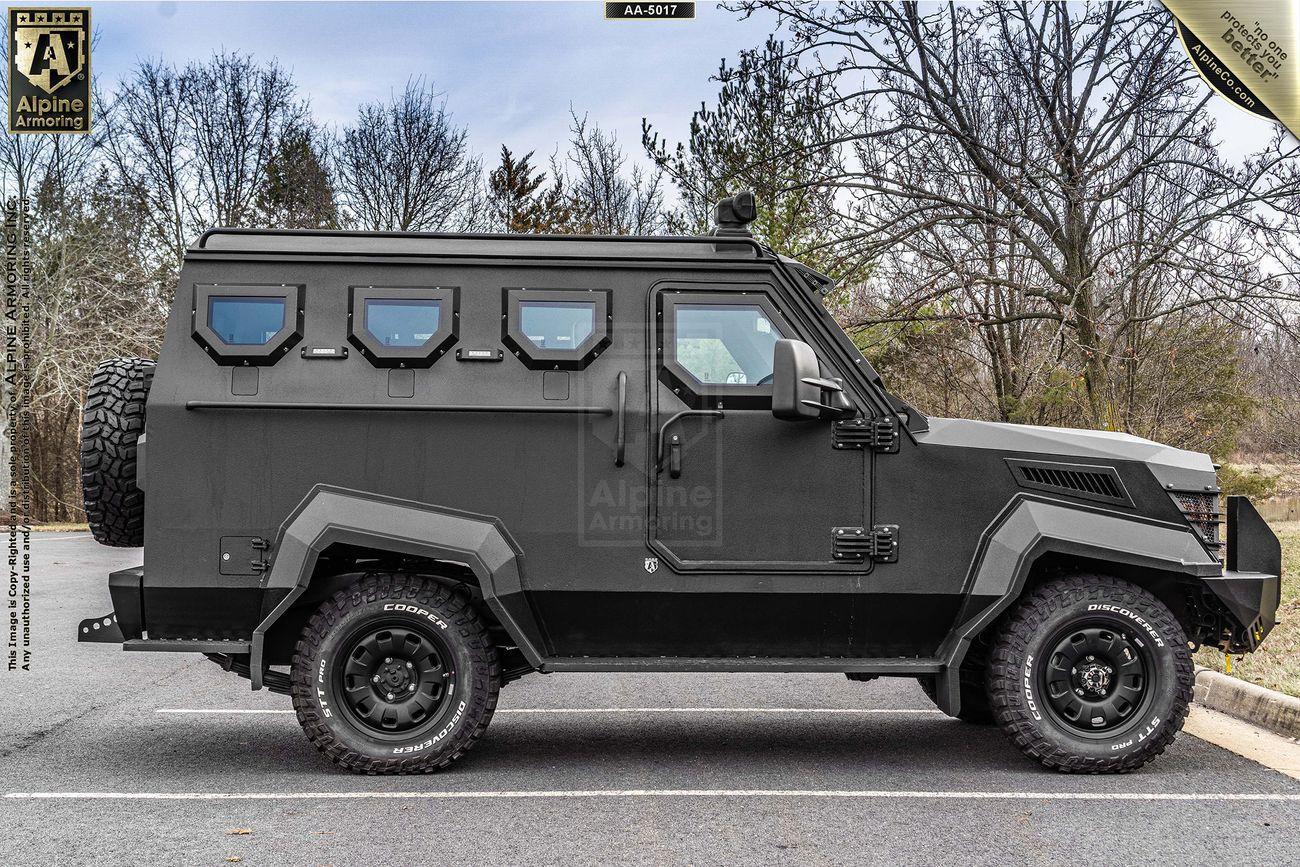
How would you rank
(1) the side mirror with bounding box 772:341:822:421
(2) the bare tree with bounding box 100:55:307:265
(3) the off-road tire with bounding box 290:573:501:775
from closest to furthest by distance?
(1) the side mirror with bounding box 772:341:822:421
(3) the off-road tire with bounding box 290:573:501:775
(2) the bare tree with bounding box 100:55:307:265

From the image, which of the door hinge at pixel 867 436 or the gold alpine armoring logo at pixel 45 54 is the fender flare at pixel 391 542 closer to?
the door hinge at pixel 867 436

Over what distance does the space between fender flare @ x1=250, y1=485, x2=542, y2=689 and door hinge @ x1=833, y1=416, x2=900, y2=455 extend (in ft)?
5.71

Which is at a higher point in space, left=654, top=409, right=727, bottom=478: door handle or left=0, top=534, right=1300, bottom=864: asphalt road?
left=654, top=409, right=727, bottom=478: door handle

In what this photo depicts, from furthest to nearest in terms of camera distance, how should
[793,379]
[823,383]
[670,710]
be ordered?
[670,710] < [823,383] < [793,379]

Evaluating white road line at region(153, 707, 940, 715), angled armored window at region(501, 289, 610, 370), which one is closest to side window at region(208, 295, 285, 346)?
angled armored window at region(501, 289, 610, 370)

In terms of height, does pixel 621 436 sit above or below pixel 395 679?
above

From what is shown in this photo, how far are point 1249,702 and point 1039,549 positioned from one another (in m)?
2.32

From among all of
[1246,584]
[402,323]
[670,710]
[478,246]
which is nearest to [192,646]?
[402,323]

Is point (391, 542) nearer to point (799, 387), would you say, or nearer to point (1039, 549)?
point (799, 387)

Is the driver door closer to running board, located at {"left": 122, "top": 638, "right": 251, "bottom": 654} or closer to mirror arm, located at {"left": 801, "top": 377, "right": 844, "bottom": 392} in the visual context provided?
mirror arm, located at {"left": 801, "top": 377, "right": 844, "bottom": 392}

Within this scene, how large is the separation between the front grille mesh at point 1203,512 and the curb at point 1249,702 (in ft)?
3.96

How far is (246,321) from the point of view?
5992 mm

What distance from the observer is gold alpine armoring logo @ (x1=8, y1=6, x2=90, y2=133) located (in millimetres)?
10616

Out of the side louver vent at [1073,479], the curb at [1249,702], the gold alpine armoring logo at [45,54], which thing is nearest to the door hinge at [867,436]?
the side louver vent at [1073,479]
